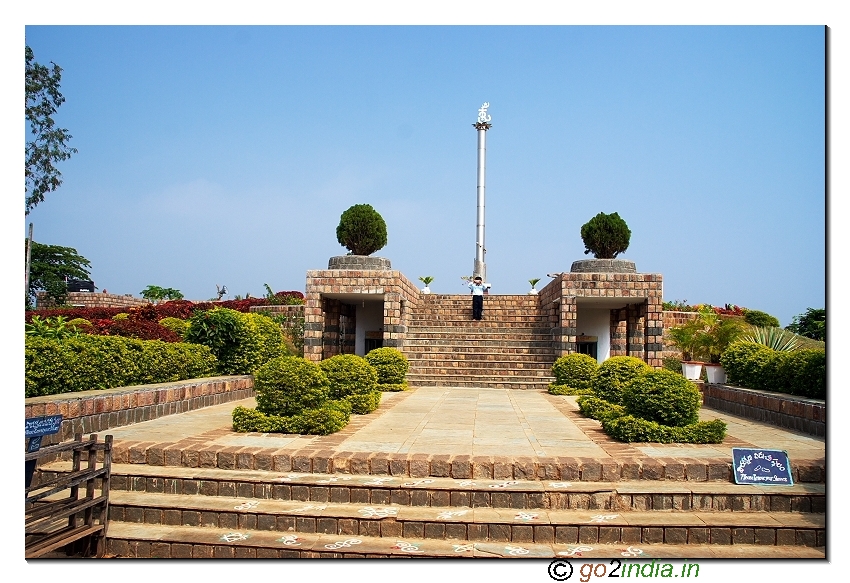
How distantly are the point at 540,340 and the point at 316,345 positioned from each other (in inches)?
196

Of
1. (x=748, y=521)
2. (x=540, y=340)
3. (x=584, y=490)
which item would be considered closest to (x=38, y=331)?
(x=584, y=490)

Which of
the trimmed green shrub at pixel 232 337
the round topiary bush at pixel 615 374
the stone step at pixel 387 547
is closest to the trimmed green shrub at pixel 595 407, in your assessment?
the round topiary bush at pixel 615 374

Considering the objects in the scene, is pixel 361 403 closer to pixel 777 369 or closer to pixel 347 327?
pixel 777 369

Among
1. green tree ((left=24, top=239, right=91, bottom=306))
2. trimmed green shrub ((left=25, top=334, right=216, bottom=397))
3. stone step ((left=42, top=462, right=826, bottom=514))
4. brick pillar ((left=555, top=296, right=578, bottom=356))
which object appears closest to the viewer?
stone step ((left=42, top=462, right=826, bottom=514))

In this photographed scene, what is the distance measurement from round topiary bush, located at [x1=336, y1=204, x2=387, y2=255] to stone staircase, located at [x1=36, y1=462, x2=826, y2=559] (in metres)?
9.87

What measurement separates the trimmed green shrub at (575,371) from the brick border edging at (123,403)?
573cm

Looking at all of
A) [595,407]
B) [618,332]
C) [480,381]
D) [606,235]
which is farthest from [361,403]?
[618,332]

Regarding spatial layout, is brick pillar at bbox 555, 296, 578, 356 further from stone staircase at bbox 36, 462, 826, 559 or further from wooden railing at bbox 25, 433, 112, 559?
wooden railing at bbox 25, 433, 112, 559

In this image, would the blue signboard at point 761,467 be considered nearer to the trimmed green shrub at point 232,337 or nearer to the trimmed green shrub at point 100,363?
the trimmed green shrub at point 100,363

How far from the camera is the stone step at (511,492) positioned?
184 inches

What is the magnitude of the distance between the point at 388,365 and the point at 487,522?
24.5 feet

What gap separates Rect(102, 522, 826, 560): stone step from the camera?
13.5ft

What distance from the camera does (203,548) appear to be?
4.29 meters

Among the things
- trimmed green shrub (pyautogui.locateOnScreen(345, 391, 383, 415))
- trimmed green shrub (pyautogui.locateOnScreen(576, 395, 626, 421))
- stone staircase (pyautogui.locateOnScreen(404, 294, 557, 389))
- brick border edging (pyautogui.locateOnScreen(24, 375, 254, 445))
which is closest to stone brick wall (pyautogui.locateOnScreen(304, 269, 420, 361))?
stone staircase (pyautogui.locateOnScreen(404, 294, 557, 389))
